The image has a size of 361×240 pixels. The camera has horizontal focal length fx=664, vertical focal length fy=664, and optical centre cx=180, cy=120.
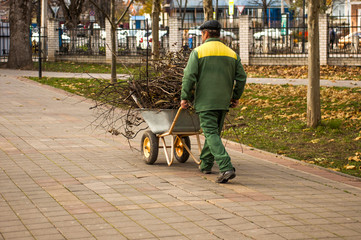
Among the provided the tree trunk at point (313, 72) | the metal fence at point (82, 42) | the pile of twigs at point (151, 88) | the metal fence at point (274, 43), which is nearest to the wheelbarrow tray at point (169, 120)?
the pile of twigs at point (151, 88)

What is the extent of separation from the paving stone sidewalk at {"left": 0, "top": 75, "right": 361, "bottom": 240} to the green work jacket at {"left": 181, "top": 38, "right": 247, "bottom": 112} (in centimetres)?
91

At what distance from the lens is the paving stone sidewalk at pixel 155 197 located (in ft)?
17.8

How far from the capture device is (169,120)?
8016mm

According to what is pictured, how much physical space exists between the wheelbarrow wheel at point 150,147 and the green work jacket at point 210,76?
112 centimetres

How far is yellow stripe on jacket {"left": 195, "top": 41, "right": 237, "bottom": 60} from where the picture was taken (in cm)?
736

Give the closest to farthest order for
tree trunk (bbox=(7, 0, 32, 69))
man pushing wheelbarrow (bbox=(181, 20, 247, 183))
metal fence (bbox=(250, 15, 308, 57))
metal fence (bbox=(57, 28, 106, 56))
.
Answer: man pushing wheelbarrow (bbox=(181, 20, 247, 183)) < tree trunk (bbox=(7, 0, 32, 69)) < metal fence (bbox=(250, 15, 308, 57)) < metal fence (bbox=(57, 28, 106, 56))

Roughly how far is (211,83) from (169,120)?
904 millimetres

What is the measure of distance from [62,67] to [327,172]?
21522 millimetres

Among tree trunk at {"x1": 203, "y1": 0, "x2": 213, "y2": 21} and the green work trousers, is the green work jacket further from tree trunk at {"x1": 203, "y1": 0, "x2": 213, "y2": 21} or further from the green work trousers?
tree trunk at {"x1": 203, "y1": 0, "x2": 213, "y2": 21}

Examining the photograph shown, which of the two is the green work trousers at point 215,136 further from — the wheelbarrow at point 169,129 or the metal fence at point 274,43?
the metal fence at point 274,43

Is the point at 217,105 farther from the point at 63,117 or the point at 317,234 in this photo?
the point at 63,117

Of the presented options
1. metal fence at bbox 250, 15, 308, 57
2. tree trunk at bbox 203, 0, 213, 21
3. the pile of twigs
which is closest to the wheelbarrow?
the pile of twigs

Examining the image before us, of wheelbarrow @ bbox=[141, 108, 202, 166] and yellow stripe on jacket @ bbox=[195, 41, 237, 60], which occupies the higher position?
yellow stripe on jacket @ bbox=[195, 41, 237, 60]

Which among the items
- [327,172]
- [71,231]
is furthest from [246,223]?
[327,172]
